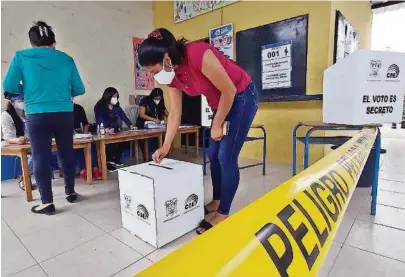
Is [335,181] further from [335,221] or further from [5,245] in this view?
[5,245]

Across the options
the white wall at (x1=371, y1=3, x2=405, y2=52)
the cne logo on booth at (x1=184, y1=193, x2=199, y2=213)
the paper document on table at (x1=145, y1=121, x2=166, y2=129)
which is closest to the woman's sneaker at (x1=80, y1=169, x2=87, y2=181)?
the paper document on table at (x1=145, y1=121, x2=166, y2=129)

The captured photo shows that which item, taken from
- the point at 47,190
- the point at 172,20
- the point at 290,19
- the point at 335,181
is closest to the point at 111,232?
the point at 47,190

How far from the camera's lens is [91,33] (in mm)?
3449

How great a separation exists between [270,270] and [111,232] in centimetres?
128

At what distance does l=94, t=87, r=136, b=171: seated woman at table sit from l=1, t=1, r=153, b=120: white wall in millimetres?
644

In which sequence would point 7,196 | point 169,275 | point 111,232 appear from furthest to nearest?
point 7,196
point 111,232
point 169,275

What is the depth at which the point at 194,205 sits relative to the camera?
130 cm

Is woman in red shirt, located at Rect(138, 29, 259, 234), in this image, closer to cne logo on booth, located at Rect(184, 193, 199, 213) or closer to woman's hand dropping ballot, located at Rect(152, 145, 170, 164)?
woman's hand dropping ballot, located at Rect(152, 145, 170, 164)

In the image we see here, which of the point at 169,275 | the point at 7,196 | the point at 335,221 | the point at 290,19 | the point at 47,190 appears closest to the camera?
the point at 169,275

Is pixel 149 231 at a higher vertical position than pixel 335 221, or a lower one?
lower

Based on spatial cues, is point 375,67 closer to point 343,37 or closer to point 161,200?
point 161,200

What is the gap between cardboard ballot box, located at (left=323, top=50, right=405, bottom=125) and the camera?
4.03 feet

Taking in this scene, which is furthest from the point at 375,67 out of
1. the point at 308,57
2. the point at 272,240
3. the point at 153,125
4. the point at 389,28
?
the point at 389,28

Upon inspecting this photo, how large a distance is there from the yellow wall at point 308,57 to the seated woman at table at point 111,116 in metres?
1.65
